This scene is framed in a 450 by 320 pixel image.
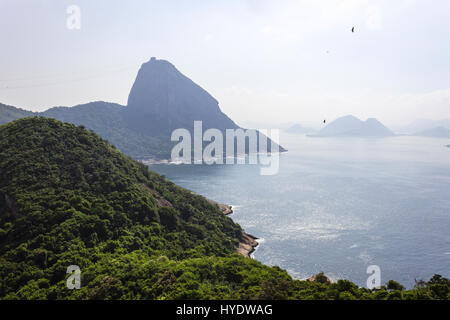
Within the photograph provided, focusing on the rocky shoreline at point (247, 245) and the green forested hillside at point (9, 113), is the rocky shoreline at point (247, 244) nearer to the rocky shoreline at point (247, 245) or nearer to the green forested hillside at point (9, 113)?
the rocky shoreline at point (247, 245)

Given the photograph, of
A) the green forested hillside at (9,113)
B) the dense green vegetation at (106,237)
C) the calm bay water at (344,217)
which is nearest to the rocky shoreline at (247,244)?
the calm bay water at (344,217)

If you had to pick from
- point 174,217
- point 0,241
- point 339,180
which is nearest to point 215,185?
point 339,180

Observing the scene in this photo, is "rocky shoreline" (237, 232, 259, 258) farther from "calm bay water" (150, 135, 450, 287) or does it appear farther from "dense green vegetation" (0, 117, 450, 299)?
"dense green vegetation" (0, 117, 450, 299)

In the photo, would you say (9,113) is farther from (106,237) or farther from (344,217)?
(344,217)

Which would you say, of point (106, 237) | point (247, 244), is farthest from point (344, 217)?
point (106, 237)
